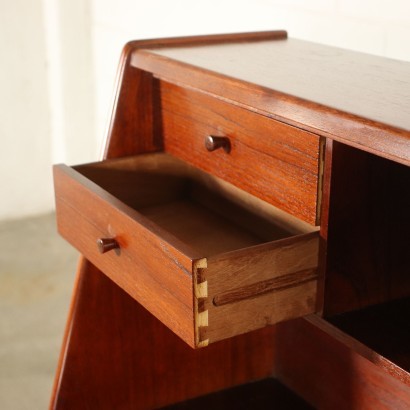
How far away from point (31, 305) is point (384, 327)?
1.62 m

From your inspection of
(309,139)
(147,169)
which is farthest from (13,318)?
(309,139)

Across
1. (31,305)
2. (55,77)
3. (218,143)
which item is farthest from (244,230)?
(55,77)

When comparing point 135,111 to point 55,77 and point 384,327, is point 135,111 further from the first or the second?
point 55,77

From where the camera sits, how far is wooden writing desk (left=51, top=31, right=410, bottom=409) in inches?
40.6

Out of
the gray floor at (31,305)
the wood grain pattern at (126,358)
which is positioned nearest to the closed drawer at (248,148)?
the wood grain pattern at (126,358)

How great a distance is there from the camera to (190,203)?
1.56m

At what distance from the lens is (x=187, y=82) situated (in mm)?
1255

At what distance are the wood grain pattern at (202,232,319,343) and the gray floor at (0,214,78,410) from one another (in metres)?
1.02

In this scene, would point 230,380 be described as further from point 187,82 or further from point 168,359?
point 187,82

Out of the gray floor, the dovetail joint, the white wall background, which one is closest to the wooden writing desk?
the dovetail joint

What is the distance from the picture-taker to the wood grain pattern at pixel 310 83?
2.99ft

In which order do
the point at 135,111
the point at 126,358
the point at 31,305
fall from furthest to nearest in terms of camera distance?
the point at 31,305, the point at 126,358, the point at 135,111

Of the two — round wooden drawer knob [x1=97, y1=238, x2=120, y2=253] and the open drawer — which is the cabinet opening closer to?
the open drawer

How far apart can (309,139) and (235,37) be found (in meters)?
0.58
